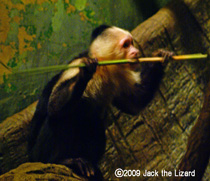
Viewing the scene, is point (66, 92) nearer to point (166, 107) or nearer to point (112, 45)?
point (112, 45)

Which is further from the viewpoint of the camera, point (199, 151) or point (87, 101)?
point (87, 101)

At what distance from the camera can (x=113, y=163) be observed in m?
2.01

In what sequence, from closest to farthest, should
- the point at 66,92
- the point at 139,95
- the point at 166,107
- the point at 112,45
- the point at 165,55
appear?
the point at 66,92 → the point at 165,55 → the point at 112,45 → the point at 139,95 → the point at 166,107

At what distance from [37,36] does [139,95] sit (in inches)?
33.2

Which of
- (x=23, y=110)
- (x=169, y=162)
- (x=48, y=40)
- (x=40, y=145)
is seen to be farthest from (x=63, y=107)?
(x=169, y=162)

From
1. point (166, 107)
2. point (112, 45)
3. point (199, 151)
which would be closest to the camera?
point (199, 151)

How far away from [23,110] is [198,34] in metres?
1.62

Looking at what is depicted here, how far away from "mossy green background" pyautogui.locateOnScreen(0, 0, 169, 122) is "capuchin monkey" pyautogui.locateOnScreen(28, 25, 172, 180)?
0.29 meters

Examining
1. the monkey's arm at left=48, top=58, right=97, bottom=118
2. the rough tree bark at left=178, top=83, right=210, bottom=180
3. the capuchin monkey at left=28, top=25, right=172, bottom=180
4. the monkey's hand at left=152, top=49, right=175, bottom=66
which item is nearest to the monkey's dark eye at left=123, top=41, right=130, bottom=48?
the capuchin monkey at left=28, top=25, right=172, bottom=180

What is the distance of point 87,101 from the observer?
1.66 meters

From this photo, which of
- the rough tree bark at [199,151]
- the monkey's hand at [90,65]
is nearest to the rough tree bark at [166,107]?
the monkey's hand at [90,65]

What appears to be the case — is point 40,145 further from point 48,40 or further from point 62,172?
point 48,40

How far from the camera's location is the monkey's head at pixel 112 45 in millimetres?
1725

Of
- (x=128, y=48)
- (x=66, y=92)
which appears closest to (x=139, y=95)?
(x=128, y=48)
